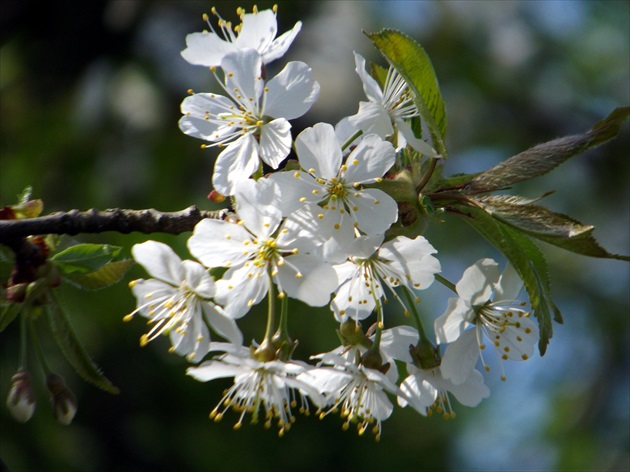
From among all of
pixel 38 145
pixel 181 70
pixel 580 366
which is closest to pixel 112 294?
pixel 38 145

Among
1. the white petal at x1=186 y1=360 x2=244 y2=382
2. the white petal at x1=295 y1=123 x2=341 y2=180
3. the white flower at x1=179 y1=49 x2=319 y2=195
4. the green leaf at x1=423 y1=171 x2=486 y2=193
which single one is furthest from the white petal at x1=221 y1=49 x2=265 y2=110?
the white petal at x1=186 y1=360 x2=244 y2=382

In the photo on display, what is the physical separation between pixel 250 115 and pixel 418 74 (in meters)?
0.33

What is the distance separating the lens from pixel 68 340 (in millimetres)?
1428

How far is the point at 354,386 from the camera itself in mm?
1432

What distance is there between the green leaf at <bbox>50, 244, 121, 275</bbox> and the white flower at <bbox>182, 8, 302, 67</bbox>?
408mm

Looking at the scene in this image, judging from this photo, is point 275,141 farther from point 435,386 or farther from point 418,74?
point 435,386

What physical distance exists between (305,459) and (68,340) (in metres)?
2.52

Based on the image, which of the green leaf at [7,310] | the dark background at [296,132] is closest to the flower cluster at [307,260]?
the green leaf at [7,310]

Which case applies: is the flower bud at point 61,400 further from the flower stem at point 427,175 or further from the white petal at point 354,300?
the flower stem at point 427,175

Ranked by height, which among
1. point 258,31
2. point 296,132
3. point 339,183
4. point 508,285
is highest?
point 258,31

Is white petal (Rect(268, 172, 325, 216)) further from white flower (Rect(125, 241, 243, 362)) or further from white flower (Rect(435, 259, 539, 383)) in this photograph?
white flower (Rect(435, 259, 539, 383))

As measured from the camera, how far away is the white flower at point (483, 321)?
1.38 meters

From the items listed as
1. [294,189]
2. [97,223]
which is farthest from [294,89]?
[97,223]

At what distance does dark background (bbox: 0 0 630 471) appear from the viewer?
3.70 metres
